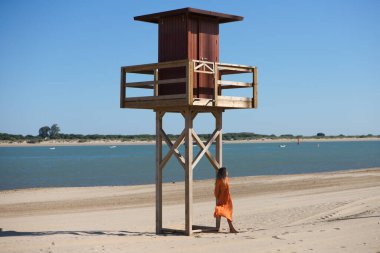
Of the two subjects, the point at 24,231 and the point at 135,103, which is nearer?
the point at 135,103

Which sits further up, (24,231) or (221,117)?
(221,117)

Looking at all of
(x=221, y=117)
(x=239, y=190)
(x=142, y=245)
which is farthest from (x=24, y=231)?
(x=239, y=190)

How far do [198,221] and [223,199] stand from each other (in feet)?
10.7

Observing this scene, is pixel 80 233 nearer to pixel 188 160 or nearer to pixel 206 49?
pixel 188 160

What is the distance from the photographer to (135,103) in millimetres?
13344

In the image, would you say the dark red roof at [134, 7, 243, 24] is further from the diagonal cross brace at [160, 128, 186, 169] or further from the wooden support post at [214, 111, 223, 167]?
the diagonal cross brace at [160, 128, 186, 169]

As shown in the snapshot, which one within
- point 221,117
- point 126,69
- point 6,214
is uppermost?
point 126,69

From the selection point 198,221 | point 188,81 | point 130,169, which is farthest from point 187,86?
point 130,169

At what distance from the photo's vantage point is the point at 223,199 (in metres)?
13.2

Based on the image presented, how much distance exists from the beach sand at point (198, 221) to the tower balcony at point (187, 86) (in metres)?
2.76

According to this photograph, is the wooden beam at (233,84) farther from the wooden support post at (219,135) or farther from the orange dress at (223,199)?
the orange dress at (223,199)

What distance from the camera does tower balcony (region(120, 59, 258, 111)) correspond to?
12453 mm

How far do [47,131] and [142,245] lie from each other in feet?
587

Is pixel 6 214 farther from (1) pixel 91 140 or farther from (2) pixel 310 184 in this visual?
(1) pixel 91 140
